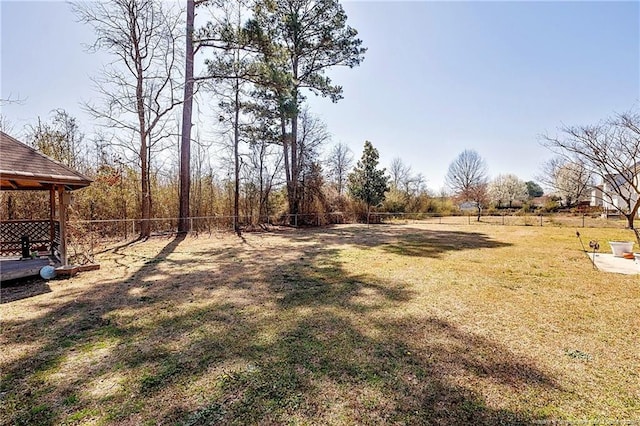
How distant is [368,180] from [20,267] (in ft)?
58.5

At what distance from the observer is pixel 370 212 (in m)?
20.2

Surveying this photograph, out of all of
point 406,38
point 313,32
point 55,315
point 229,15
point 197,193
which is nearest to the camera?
point 55,315

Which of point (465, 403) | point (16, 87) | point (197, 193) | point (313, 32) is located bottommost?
point (465, 403)

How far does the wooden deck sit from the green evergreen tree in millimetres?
16504

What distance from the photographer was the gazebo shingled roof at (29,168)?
463cm

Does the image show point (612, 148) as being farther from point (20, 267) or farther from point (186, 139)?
Result: point (20, 267)

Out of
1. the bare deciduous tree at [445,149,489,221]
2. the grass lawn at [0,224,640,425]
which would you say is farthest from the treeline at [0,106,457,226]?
the bare deciduous tree at [445,149,489,221]

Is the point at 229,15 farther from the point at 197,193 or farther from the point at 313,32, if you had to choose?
the point at 197,193

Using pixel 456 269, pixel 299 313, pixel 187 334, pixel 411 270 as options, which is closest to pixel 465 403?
pixel 299 313

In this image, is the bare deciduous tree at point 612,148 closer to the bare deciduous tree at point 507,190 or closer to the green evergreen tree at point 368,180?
the green evergreen tree at point 368,180

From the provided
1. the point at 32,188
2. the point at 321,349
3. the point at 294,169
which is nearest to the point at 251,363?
the point at 321,349

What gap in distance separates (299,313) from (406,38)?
904cm

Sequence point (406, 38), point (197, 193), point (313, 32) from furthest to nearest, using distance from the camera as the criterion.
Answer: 1. point (313, 32)
2. point (197, 193)
3. point (406, 38)

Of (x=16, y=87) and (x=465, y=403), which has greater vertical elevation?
(x=16, y=87)
